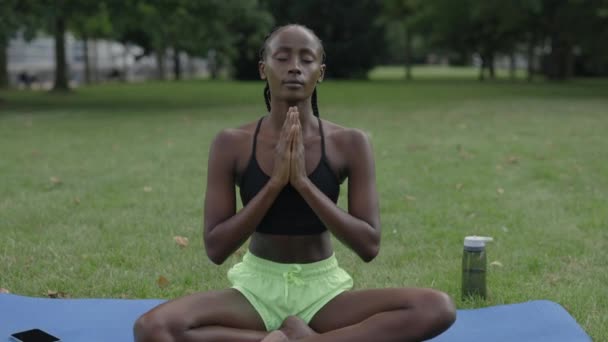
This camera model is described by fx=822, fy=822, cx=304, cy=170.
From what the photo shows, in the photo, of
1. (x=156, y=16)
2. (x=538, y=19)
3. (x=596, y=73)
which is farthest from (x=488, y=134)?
(x=596, y=73)

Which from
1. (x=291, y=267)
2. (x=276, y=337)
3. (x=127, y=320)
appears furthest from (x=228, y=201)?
(x=127, y=320)

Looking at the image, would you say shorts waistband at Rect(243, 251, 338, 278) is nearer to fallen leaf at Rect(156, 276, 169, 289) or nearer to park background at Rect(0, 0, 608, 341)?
park background at Rect(0, 0, 608, 341)

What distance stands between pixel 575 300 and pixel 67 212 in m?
4.31

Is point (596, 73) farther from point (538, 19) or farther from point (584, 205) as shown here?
point (584, 205)

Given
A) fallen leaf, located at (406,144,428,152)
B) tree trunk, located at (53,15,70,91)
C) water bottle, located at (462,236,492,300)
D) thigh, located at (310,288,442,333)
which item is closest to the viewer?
thigh, located at (310,288,442,333)

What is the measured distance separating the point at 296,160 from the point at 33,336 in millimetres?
1613

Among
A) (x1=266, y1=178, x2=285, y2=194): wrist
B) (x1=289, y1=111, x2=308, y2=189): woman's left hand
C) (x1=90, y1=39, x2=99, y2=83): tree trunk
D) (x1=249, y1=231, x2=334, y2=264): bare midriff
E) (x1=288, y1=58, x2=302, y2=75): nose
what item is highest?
(x1=288, y1=58, x2=302, y2=75): nose

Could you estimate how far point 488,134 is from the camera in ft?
41.5

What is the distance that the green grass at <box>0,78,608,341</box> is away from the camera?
5.16m

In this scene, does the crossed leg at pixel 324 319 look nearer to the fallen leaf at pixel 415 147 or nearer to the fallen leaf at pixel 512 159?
the fallen leaf at pixel 512 159

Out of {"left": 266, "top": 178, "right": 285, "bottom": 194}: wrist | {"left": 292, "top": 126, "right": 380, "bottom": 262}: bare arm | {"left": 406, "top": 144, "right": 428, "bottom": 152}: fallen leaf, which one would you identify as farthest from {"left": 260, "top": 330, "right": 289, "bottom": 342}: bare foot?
{"left": 406, "top": 144, "right": 428, "bottom": 152}: fallen leaf

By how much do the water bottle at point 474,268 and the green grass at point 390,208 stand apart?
0.10 m

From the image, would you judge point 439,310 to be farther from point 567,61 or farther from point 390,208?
point 567,61

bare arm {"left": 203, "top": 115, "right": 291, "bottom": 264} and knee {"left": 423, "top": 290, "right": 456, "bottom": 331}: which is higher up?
bare arm {"left": 203, "top": 115, "right": 291, "bottom": 264}
